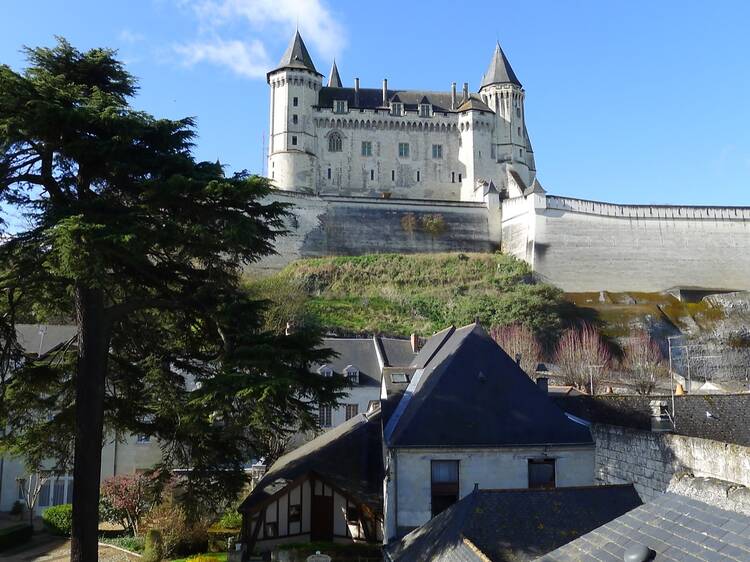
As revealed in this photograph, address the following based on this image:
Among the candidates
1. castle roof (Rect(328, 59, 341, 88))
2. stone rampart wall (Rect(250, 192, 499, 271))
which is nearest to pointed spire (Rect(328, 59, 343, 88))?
castle roof (Rect(328, 59, 341, 88))

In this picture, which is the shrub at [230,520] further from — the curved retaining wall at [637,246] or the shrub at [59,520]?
the curved retaining wall at [637,246]

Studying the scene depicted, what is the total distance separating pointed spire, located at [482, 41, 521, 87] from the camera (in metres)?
59.7

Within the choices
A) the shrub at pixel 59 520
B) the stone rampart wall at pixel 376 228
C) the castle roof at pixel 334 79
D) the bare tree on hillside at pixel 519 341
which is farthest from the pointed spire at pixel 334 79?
the shrub at pixel 59 520

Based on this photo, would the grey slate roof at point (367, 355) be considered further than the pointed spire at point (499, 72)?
No

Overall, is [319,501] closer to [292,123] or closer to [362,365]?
[362,365]

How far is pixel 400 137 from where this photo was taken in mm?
60625

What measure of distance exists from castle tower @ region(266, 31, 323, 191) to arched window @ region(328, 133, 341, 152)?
6.91ft

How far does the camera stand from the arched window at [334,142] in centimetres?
5859

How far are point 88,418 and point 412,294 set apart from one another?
35944 millimetres

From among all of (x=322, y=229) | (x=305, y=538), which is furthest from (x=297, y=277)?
(x=305, y=538)

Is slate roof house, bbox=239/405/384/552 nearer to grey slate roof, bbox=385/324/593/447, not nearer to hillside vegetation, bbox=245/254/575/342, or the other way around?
grey slate roof, bbox=385/324/593/447

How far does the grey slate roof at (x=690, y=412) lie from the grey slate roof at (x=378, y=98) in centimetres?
4703

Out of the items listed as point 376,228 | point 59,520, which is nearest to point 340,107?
point 376,228

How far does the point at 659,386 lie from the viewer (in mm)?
34406
